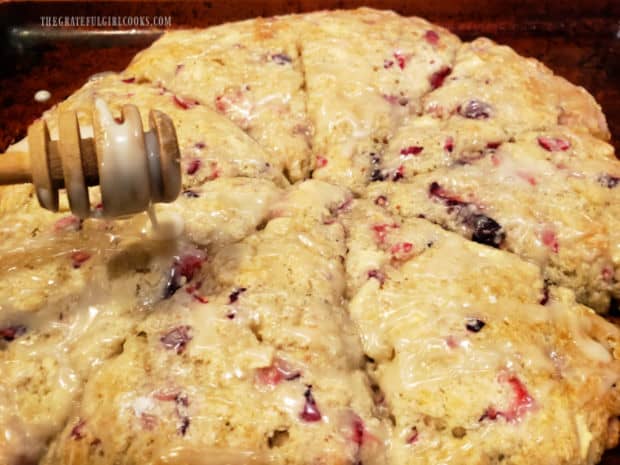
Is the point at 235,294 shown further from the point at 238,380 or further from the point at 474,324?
the point at 474,324

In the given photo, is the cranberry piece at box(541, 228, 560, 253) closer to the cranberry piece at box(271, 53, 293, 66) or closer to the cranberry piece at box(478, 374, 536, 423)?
the cranberry piece at box(478, 374, 536, 423)

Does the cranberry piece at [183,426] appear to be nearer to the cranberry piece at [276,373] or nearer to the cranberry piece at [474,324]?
the cranberry piece at [276,373]

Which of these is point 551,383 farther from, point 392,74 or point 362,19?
point 362,19

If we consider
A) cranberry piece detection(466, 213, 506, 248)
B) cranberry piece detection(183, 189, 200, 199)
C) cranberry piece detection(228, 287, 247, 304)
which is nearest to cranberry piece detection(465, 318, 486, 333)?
cranberry piece detection(466, 213, 506, 248)

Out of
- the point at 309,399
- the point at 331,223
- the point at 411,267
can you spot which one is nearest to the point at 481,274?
the point at 411,267

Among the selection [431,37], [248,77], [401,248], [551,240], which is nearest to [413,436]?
[401,248]

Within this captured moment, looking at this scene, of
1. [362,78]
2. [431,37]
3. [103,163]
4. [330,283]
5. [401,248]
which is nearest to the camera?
[103,163]
